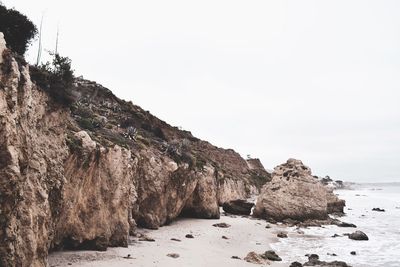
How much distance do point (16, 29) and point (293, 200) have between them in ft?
90.4

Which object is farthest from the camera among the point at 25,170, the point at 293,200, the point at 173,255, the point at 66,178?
the point at 293,200

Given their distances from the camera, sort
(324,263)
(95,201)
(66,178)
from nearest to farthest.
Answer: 1. (66,178)
2. (95,201)
3. (324,263)

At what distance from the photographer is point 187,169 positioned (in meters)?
26.7

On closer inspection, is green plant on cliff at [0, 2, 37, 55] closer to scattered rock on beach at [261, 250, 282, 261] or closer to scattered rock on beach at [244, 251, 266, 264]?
scattered rock on beach at [244, 251, 266, 264]

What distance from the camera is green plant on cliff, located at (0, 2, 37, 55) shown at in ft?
37.3

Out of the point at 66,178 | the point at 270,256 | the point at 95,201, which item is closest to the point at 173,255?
the point at 95,201

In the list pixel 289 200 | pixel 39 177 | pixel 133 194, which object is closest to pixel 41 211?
pixel 39 177

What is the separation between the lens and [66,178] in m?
12.6

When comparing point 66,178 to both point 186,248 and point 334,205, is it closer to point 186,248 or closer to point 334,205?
point 186,248

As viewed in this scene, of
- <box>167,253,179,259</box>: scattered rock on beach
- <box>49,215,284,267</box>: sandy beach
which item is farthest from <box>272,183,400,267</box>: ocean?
<box>167,253,179,259</box>: scattered rock on beach

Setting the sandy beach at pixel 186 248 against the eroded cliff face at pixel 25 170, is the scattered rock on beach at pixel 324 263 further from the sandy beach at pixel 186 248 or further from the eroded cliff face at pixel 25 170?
the eroded cliff face at pixel 25 170

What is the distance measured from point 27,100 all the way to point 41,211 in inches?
107

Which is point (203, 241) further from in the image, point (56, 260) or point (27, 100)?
point (27, 100)

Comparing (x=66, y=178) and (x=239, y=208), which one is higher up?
(x=66, y=178)
